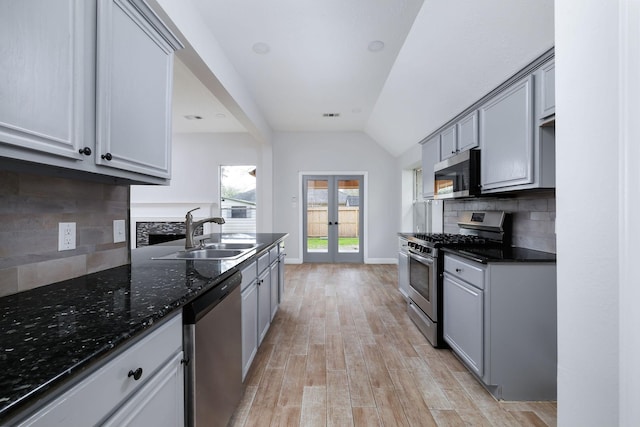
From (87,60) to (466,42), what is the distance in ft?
8.07

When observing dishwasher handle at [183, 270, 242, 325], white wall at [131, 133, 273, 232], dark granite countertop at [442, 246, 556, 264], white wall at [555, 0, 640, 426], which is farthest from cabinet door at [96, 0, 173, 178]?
white wall at [131, 133, 273, 232]

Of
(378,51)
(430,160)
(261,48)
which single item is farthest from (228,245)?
(430,160)

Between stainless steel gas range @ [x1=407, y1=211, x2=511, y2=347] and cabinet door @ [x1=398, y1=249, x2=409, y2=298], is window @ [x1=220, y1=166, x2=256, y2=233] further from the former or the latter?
stainless steel gas range @ [x1=407, y1=211, x2=511, y2=347]

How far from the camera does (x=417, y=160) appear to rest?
507 centimetres

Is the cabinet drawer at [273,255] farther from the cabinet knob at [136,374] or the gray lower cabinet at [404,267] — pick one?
the cabinet knob at [136,374]

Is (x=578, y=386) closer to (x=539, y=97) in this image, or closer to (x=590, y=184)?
(x=590, y=184)

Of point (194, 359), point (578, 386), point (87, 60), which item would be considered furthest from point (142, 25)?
point (578, 386)

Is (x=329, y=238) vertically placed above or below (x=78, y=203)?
below

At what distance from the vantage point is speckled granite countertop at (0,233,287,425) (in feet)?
1.83

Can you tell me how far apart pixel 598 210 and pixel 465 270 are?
5.11 feet

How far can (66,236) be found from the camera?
50.0 inches

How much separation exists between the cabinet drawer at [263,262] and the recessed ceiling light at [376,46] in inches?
91.4

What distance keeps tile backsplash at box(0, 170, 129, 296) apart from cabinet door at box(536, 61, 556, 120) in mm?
2524

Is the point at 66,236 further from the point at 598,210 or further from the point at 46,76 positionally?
the point at 598,210
